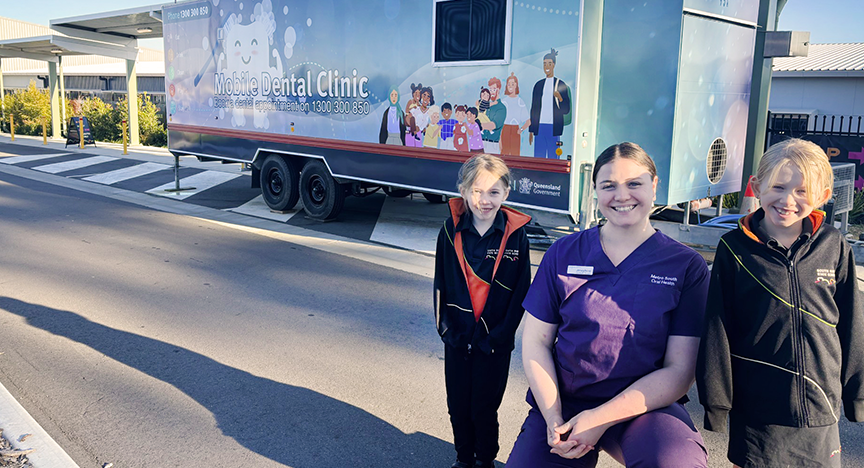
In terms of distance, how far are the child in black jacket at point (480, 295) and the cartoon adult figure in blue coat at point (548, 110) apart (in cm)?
464

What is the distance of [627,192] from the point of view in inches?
101

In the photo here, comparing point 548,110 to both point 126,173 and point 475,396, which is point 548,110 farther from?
point 126,173

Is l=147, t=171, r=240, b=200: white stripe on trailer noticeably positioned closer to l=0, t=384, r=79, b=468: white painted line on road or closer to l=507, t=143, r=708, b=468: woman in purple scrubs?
l=0, t=384, r=79, b=468: white painted line on road

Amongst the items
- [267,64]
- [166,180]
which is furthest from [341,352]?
[166,180]

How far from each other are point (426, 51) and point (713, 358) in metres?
7.28

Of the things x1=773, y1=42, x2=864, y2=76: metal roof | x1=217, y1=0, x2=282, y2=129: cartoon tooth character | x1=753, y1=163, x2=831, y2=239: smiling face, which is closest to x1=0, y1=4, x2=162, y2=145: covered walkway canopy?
x1=217, y1=0, x2=282, y2=129: cartoon tooth character

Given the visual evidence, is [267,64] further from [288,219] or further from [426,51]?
[426,51]

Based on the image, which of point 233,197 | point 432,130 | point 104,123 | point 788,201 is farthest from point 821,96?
point 104,123

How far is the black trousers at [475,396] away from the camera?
10.8 feet

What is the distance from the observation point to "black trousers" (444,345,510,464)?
330 cm

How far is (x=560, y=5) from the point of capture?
7.58m

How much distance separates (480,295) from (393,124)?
6.56 m

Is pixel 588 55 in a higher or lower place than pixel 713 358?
higher

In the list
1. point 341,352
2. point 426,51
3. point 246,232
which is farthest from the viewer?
point 246,232
